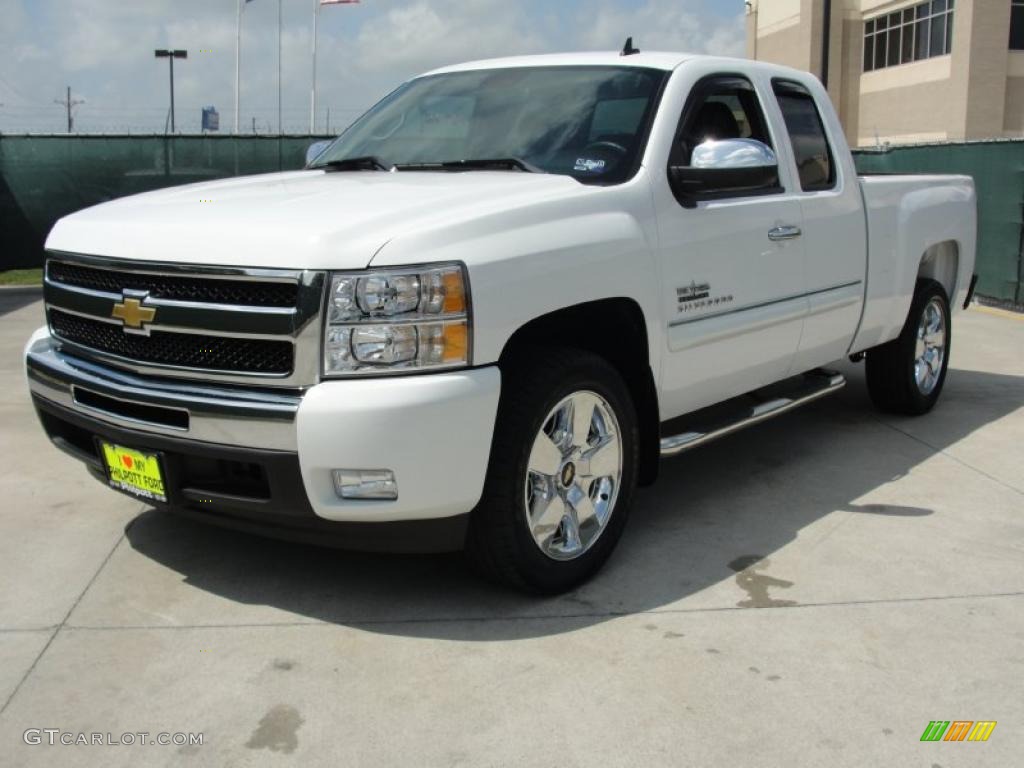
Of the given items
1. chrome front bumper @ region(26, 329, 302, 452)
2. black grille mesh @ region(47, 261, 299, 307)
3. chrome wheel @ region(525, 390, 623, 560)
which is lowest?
chrome wheel @ region(525, 390, 623, 560)

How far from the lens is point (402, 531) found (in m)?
3.71

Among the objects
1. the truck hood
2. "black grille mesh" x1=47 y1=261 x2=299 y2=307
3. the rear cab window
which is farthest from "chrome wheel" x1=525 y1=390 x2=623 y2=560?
the rear cab window

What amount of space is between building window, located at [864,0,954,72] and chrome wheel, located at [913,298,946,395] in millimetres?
36254

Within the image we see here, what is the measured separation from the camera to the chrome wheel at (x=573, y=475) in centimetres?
401

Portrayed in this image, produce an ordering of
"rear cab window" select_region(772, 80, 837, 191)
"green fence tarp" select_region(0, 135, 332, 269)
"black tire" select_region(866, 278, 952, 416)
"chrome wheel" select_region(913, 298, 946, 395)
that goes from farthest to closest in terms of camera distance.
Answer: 1. "green fence tarp" select_region(0, 135, 332, 269)
2. "chrome wheel" select_region(913, 298, 946, 395)
3. "black tire" select_region(866, 278, 952, 416)
4. "rear cab window" select_region(772, 80, 837, 191)

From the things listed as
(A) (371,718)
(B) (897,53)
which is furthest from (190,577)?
(B) (897,53)

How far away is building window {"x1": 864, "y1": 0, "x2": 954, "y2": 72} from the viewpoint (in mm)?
39875

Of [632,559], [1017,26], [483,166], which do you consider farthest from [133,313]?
[1017,26]

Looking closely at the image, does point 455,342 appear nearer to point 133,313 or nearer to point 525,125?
point 133,313

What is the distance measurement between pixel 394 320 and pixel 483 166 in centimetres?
133

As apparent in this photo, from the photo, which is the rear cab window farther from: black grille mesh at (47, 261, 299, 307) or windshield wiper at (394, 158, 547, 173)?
black grille mesh at (47, 261, 299, 307)

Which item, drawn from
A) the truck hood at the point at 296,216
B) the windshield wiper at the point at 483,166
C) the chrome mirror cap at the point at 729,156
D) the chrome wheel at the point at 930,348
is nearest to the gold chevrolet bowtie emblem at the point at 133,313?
the truck hood at the point at 296,216

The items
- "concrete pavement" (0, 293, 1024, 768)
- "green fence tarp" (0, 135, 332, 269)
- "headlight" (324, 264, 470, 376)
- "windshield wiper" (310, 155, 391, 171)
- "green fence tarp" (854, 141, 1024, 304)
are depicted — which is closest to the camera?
"concrete pavement" (0, 293, 1024, 768)

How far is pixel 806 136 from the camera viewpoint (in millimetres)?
5707
